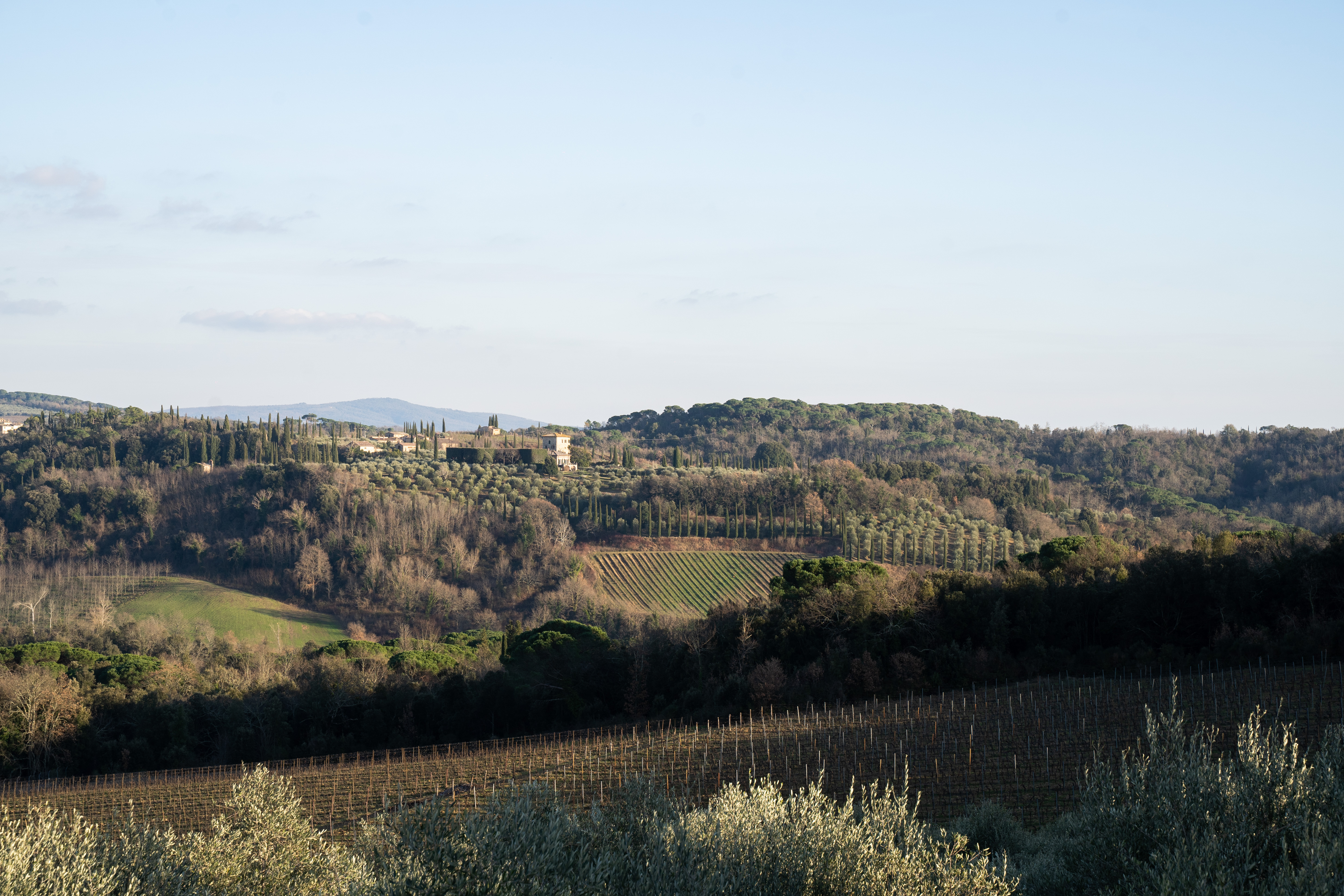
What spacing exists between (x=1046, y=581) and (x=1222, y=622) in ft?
24.1

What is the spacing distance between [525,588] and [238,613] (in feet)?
75.7

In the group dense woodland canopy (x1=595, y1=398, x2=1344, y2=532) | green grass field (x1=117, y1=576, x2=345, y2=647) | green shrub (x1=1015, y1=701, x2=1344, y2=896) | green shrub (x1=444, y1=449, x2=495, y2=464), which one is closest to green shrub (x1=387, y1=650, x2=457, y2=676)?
green grass field (x1=117, y1=576, x2=345, y2=647)

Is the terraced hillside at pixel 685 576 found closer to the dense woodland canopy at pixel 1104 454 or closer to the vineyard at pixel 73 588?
the dense woodland canopy at pixel 1104 454

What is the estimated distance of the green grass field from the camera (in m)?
78.5

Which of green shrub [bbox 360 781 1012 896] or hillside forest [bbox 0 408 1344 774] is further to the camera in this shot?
hillside forest [bbox 0 408 1344 774]

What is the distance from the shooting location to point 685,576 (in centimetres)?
8750

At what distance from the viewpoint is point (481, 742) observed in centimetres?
3900

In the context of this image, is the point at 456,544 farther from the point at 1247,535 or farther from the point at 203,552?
the point at 1247,535

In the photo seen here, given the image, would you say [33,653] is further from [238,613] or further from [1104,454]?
[1104,454]

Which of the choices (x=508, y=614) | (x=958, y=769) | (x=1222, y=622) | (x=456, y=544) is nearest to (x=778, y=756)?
(x=958, y=769)

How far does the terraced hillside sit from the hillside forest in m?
3.04

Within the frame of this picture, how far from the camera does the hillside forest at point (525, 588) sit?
3928 centimetres

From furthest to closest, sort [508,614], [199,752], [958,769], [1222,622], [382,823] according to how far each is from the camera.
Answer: [508,614] < [199,752] < [1222,622] < [958,769] < [382,823]

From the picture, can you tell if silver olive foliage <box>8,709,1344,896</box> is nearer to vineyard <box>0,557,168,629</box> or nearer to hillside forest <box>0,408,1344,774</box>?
hillside forest <box>0,408,1344,774</box>
